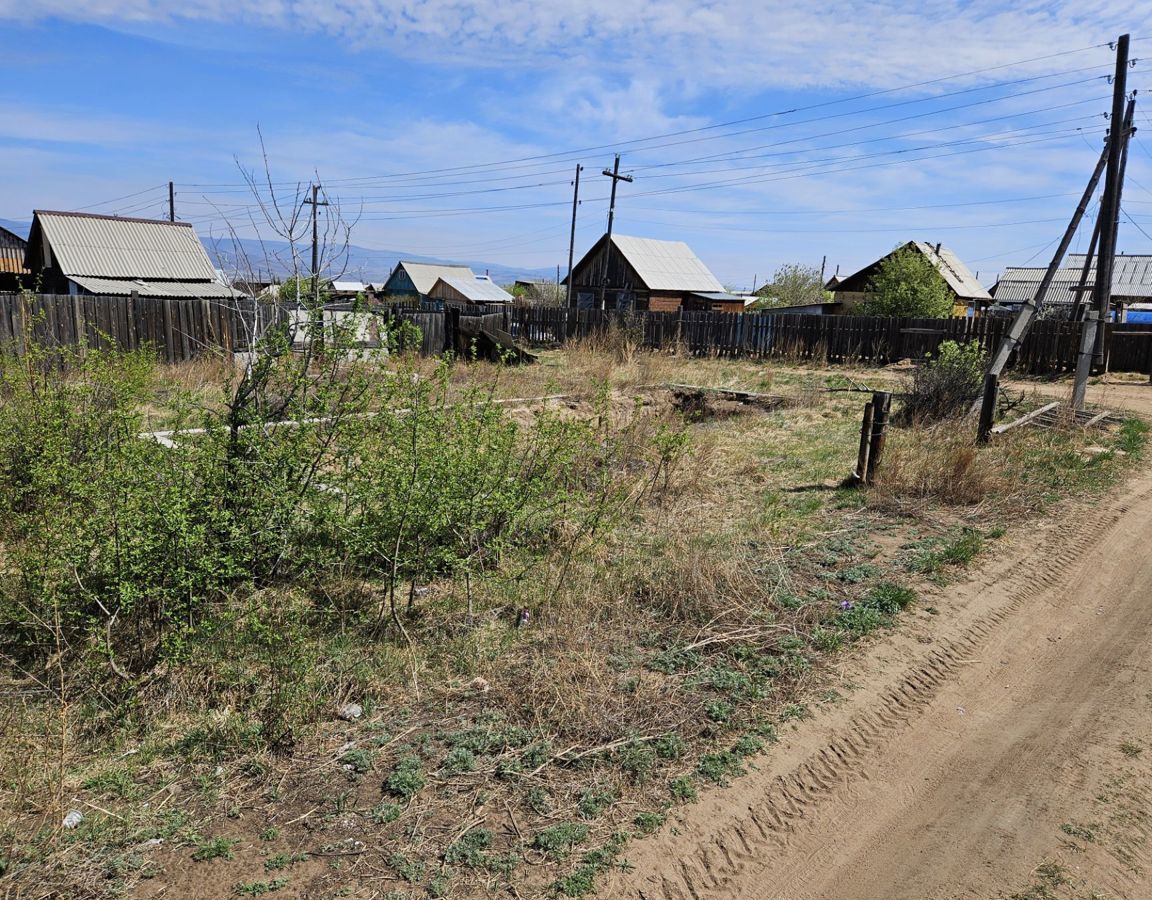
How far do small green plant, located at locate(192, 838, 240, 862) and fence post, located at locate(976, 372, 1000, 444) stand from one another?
32.1 feet

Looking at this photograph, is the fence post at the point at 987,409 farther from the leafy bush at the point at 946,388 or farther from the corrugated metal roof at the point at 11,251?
the corrugated metal roof at the point at 11,251

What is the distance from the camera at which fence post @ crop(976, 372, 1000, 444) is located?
398 inches

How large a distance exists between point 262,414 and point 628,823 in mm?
3486

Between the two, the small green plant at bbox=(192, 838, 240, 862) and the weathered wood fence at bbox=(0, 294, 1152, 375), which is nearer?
the small green plant at bbox=(192, 838, 240, 862)

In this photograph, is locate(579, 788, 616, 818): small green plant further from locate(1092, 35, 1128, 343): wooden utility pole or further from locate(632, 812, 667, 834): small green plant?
locate(1092, 35, 1128, 343): wooden utility pole

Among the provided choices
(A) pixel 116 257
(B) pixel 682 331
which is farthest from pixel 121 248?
(B) pixel 682 331

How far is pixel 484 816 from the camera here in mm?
3332

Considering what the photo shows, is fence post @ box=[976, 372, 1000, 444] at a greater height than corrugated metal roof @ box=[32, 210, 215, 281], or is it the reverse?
corrugated metal roof @ box=[32, 210, 215, 281]

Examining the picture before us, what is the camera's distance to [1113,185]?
15211 mm

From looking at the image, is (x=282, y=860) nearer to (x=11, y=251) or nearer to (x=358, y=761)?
(x=358, y=761)

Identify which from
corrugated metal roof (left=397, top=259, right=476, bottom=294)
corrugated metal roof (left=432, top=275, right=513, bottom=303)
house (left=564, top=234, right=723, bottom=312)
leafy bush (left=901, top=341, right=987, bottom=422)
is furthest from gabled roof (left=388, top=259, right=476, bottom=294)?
leafy bush (left=901, top=341, right=987, bottom=422)

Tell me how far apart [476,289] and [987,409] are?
50.1 m

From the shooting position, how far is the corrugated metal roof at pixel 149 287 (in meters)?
25.8

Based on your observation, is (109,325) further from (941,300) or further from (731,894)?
(941,300)
